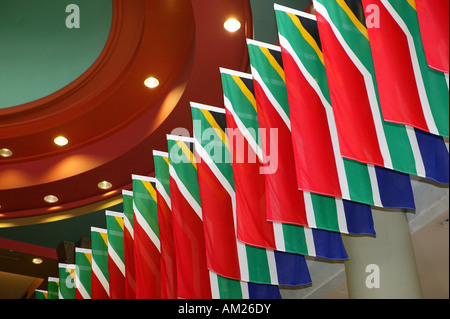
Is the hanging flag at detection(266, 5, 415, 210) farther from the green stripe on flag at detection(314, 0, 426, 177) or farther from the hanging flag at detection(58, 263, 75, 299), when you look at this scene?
the hanging flag at detection(58, 263, 75, 299)

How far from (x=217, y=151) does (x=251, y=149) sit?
821mm

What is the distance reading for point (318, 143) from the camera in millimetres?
5438

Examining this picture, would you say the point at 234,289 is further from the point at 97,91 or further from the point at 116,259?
the point at 97,91

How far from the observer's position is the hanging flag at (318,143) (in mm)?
5254

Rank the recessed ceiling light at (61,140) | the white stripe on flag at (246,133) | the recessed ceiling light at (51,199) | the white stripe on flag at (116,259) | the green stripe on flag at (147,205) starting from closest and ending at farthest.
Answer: the white stripe on flag at (246,133), the green stripe on flag at (147,205), the white stripe on flag at (116,259), the recessed ceiling light at (61,140), the recessed ceiling light at (51,199)

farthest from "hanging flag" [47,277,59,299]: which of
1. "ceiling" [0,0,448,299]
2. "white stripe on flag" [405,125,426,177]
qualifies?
"white stripe on flag" [405,125,426,177]

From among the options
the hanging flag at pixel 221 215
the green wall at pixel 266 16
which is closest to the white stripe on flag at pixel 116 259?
the hanging flag at pixel 221 215

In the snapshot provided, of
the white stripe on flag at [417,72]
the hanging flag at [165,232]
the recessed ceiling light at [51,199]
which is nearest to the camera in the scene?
the white stripe on flag at [417,72]

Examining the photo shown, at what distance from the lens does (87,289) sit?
11.1 metres

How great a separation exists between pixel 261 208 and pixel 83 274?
6.12 metres

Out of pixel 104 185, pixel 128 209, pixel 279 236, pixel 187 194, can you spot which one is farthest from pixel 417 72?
pixel 104 185

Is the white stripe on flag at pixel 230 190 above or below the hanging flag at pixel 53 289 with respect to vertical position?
below

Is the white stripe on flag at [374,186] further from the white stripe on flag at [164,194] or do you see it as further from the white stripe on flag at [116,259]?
the white stripe on flag at [116,259]

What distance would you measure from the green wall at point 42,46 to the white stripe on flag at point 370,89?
234 inches
